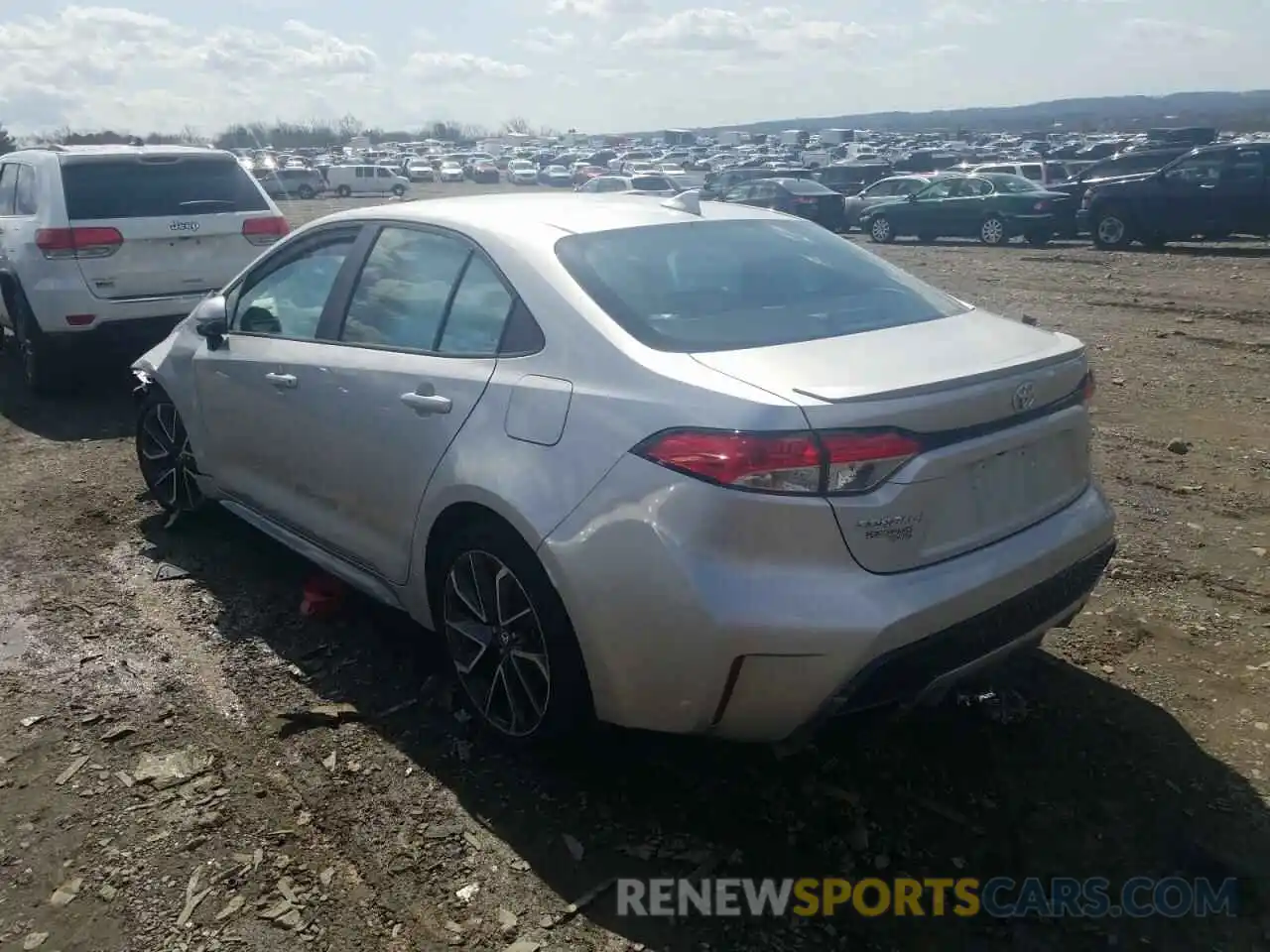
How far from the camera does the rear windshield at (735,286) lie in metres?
3.14

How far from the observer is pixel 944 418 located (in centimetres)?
272

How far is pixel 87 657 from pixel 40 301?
464 centimetres

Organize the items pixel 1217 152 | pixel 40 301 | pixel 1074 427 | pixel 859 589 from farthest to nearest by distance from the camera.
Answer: pixel 1217 152
pixel 40 301
pixel 1074 427
pixel 859 589

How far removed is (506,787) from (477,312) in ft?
4.81

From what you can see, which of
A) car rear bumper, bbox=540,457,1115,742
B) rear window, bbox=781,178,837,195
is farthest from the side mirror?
rear window, bbox=781,178,837,195

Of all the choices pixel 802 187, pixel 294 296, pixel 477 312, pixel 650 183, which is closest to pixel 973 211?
pixel 802 187

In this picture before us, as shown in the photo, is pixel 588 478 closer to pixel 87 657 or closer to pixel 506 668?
pixel 506 668

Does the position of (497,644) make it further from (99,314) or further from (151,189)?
(151,189)

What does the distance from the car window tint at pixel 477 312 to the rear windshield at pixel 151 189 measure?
5388 mm

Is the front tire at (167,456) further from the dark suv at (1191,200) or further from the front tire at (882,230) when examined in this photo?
the front tire at (882,230)

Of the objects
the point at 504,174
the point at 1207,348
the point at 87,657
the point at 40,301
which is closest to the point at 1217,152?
the point at 1207,348

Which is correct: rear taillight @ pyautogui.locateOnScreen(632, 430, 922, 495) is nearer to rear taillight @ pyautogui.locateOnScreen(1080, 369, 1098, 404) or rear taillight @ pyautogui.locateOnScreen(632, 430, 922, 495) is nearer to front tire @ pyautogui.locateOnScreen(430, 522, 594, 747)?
front tire @ pyautogui.locateOnScreen(430, 522, 594, 747)

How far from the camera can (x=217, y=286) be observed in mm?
8125

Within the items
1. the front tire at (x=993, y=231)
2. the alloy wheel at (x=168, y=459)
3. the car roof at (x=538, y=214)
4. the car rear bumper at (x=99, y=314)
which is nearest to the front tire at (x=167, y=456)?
the alloy wheel at (x=168, y=459)
